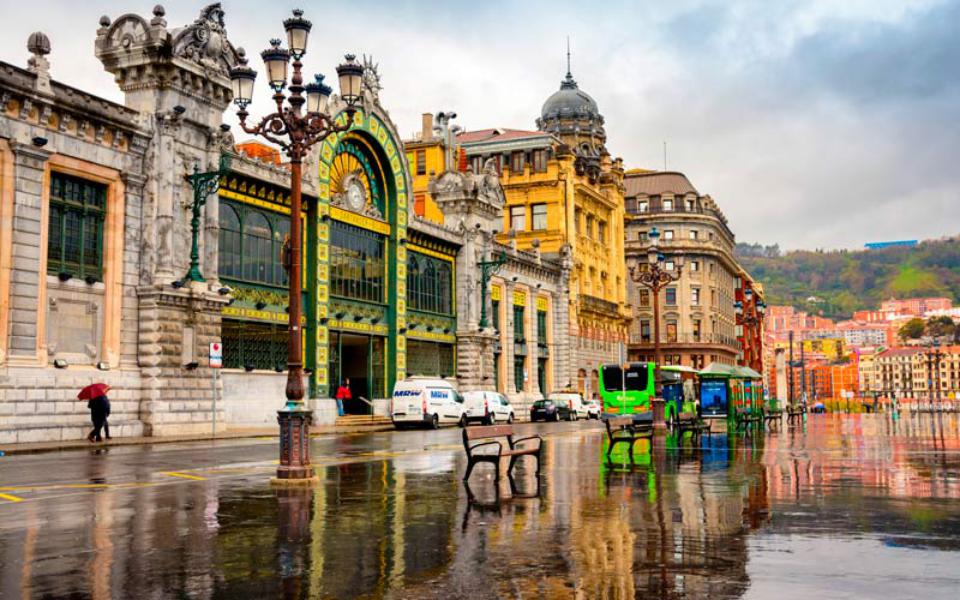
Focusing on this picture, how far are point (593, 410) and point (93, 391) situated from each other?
38.0 meters

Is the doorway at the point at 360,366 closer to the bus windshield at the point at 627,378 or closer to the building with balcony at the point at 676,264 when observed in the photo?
the bus windshield at the point at 627,378

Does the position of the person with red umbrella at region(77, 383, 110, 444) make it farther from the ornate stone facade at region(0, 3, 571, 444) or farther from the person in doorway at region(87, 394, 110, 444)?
the ornate stone facade at region(0, 3, 571, 444)

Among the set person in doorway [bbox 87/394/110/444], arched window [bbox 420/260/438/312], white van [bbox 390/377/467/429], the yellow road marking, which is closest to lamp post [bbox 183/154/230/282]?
person in doorway [bbox 87/394/110/444]

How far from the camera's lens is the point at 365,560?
816cm

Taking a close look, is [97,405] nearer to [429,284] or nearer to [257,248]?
[257,248]

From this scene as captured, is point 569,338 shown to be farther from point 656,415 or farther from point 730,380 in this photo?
point 656,415

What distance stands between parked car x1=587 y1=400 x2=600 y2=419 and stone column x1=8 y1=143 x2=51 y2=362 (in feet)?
125

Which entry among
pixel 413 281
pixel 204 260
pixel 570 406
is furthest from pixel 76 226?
pixel 570 406

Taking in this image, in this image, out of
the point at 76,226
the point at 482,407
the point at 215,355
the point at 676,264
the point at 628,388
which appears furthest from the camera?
the point at 676,264

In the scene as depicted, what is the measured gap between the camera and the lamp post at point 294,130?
1546cm

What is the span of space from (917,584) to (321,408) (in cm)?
3619

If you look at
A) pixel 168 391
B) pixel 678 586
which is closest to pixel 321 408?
pixel 168 391

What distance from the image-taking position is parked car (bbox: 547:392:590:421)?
57.0m

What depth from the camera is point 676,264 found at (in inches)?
3878
